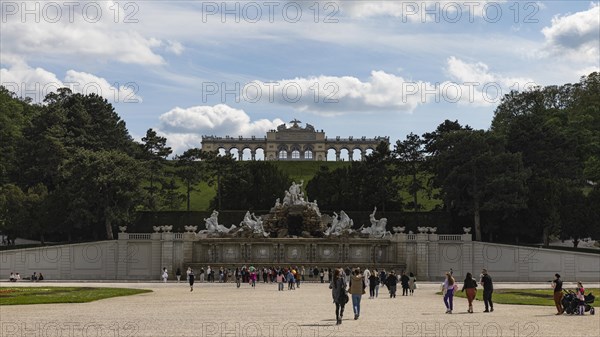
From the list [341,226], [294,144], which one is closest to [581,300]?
[341,226]

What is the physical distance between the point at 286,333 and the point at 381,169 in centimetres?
5823

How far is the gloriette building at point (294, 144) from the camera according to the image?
14562cm

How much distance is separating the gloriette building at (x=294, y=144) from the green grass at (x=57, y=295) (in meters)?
102

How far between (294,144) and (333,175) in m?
60.6

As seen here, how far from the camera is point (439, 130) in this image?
81375 mm

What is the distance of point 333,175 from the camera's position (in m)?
85.2

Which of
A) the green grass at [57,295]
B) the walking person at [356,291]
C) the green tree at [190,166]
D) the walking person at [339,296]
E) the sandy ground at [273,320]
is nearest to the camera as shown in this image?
the sandy ground at [273,320]

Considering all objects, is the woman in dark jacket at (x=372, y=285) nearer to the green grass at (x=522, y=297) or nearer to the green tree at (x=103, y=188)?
the green grass at (x=522, y=297)

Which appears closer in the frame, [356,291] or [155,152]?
[356,291]

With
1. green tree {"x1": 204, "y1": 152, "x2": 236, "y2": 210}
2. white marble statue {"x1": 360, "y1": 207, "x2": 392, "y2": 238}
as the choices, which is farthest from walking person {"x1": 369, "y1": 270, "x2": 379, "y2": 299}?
green tree {"x1": 204, "y1": 152, "x2": 236, "y2": 210}

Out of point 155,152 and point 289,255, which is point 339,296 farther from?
point 155,152

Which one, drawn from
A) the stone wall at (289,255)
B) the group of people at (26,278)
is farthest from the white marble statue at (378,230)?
the group of people at (26,278)

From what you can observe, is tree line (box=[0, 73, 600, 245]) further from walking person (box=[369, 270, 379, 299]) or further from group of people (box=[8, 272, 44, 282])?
walking person (box=[369, 270, 379, 299])

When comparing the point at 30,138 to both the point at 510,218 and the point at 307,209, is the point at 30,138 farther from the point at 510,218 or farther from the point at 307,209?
the point at 510,218
